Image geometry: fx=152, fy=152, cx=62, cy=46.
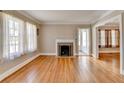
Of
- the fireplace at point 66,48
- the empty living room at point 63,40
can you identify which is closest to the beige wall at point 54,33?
the empty living room at point 63,40

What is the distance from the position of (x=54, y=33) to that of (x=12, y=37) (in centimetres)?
565

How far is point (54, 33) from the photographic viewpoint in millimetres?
10977

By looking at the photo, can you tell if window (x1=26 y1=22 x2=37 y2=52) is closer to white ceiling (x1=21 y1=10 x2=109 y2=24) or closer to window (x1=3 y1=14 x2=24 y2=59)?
white ceiling (x1=21 y1=10 x2=109 y2=24)

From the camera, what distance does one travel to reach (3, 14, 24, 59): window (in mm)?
4812

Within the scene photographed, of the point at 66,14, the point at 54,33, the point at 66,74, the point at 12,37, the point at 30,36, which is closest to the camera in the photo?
the point at 66,74

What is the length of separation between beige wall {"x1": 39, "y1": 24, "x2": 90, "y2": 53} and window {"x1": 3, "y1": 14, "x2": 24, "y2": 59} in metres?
4.35

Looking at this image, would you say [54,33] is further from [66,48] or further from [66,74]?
[66,74]

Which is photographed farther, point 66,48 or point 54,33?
point 54,33

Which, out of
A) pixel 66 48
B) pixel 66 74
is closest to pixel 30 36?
pixel 66 48
